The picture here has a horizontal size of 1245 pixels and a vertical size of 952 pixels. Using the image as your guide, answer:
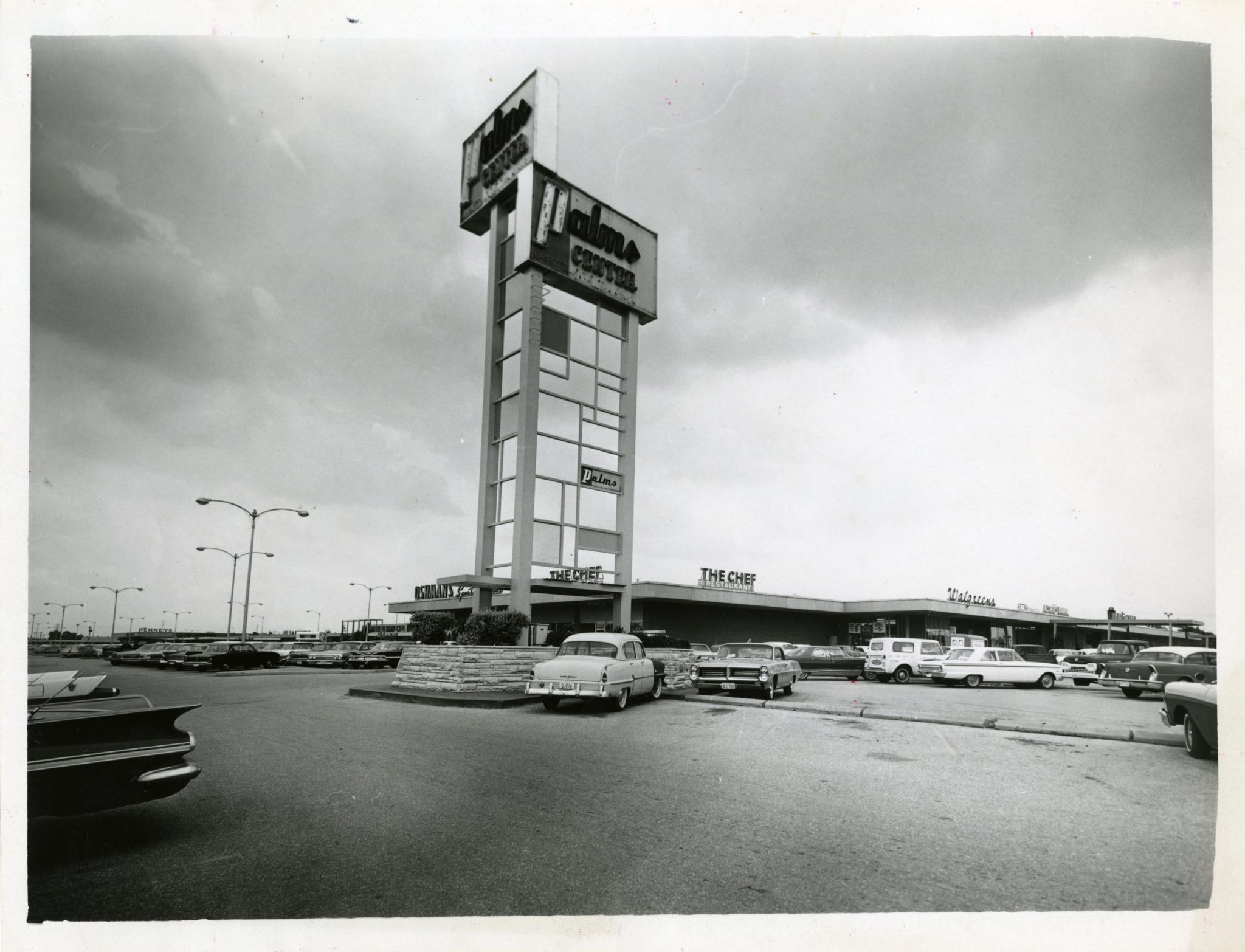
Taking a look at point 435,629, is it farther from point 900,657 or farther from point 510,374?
point 900,657

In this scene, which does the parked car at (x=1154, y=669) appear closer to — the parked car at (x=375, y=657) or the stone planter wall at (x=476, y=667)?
the stone planter wall at (x=476, y=667)

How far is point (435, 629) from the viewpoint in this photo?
63.0 ft

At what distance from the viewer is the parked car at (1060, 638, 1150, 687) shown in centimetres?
2122

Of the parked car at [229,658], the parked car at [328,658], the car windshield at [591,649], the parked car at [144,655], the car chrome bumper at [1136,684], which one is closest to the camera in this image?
the parked car at [144,655]

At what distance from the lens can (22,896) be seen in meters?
4.46

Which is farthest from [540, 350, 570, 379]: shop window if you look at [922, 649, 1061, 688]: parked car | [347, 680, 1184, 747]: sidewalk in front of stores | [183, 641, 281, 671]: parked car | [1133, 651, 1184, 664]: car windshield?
[1133, 651, 1184, 664]: car windshield

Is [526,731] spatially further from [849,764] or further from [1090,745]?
[1090,745]

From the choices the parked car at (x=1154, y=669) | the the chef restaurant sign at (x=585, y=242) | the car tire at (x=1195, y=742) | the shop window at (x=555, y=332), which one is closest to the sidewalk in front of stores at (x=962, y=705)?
the parked car at (x=1154, y=669)

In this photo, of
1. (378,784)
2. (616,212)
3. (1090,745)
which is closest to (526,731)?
(378,784)

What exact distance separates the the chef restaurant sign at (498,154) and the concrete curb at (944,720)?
1371 cm

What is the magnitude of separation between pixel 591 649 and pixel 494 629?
475 centimetres

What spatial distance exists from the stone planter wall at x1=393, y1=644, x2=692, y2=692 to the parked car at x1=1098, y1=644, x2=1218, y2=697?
36.6ft

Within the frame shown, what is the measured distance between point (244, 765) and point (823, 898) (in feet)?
18.8

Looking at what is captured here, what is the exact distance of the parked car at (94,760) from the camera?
4.69 meters
